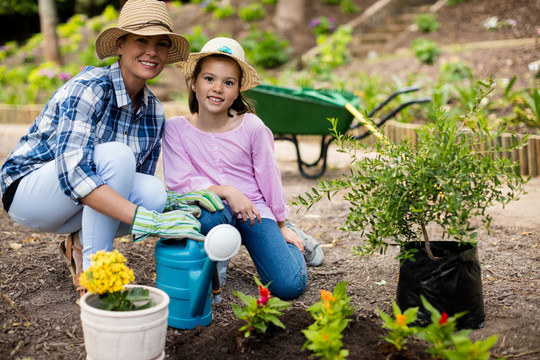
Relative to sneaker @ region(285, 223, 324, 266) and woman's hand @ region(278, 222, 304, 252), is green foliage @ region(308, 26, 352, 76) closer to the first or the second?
sneaker @ region(285, 223, 324, 266)

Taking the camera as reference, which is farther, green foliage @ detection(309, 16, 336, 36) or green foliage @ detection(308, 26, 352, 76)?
green foliage @ detection(309, 16, 336, 36)

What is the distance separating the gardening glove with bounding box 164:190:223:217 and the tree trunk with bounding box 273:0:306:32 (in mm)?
9122

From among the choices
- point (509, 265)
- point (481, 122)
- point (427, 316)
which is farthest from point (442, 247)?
point (509, 265)

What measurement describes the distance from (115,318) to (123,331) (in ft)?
0.15

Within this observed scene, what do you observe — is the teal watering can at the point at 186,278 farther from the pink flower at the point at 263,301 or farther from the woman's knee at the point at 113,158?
the woman's knee at the point at 113,158

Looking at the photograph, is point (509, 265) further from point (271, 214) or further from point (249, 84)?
point (249, 84)

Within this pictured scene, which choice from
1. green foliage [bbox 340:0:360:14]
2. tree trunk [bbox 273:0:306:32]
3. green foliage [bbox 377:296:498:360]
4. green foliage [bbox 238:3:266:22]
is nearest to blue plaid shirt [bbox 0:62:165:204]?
green foliage [bbox 377:296:498:360]

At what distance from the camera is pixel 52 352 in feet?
5.95

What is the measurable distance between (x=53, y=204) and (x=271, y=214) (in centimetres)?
95

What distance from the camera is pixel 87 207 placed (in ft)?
6.47

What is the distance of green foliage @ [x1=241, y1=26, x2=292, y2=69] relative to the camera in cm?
956

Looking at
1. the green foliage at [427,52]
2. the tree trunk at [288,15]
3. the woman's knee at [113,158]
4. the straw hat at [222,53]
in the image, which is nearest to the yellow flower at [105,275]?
the woman's knee at [113,158]

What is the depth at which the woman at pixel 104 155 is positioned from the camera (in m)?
1.88

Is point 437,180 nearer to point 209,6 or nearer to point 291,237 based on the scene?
point 291,237
